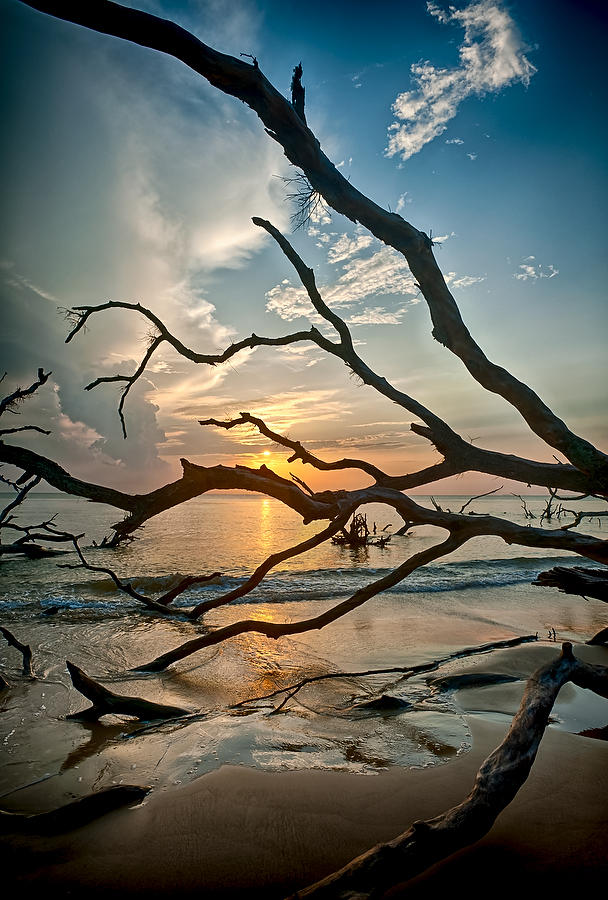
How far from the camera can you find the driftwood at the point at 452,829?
5.50 feet

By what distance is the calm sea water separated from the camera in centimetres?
367

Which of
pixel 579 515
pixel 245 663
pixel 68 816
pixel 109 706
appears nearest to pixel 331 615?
pixel 68 816

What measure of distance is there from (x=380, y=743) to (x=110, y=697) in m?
2.58

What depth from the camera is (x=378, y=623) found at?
9.83 metres

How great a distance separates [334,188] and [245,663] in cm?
638

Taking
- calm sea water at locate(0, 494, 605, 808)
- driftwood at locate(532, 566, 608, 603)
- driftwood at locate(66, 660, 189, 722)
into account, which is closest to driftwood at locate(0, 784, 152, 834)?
calm sea water at locate(0, 494, 605, 808)

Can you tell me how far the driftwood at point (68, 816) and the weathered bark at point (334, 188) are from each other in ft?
14.5

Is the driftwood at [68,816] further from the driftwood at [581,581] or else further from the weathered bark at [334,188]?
the weathered bark at [334,188]

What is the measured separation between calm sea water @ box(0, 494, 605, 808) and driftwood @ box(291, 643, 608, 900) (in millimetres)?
1733

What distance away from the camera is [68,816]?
2684 mm

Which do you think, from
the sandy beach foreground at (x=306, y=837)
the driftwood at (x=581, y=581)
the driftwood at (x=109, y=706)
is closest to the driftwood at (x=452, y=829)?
the sandy beach foreground at (x=306, y=837)

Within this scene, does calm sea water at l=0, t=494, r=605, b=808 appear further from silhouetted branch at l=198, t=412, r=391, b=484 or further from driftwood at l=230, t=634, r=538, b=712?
silhouetted branch at l=198, t=412, r=391, b=484

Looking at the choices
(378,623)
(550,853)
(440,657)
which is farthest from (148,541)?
(550,853)

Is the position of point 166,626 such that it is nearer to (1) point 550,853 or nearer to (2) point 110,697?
(2) point 110,697
